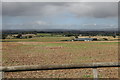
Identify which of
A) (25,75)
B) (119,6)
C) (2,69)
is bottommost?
(25,75)

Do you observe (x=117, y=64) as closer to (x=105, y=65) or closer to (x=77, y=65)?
(x=105, y=65)

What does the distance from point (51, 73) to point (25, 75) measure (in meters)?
1.14

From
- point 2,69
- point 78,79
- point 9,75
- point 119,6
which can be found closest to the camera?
point 2,69

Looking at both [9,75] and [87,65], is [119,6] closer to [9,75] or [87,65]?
[87,65]

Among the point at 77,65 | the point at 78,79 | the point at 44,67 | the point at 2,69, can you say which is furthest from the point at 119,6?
the point at 2,69

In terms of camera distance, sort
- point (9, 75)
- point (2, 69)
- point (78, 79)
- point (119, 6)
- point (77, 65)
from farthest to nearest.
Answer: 1. point (9, 75)
2. point (78, 79)
3. point (119, 6)
4. point (77, 65)
5. point (2, 69)

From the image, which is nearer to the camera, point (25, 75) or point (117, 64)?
point (117, 64)

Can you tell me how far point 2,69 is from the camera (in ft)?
10.5

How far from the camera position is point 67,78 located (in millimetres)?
6875

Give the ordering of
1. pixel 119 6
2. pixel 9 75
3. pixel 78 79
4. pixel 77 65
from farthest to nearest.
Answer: pixel 9 75
pixel 78 79
pixel 119 6
pixel 77 65

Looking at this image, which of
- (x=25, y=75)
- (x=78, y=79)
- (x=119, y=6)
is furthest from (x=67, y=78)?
(x=119, y=6)

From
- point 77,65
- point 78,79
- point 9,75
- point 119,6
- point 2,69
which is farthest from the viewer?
point 9,75

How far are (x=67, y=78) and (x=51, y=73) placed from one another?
1194mm

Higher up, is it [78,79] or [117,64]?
[117,64]
